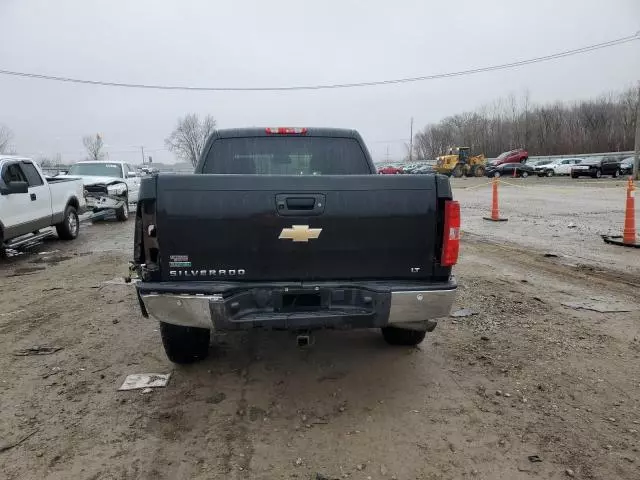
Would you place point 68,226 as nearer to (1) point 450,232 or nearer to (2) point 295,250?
(2) point 295,250

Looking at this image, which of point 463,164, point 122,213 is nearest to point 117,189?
point 122,213

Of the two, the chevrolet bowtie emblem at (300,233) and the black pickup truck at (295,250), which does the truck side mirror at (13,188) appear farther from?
the chevrolet bowtie emblem at (300,233)

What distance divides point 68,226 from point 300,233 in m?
10.7

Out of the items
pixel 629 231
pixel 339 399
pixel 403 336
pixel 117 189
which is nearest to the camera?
pixel 339 399

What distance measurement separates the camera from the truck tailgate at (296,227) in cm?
338

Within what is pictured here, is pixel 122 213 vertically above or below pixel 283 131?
below

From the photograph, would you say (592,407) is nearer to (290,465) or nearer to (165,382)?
(290,465)

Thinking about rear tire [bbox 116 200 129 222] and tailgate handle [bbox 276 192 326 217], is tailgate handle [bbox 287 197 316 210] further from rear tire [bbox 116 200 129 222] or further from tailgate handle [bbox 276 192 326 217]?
rear tire [bbox 116 200 129 222]

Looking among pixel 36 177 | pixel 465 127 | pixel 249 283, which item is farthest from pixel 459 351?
pixel 465 127

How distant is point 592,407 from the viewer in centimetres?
359

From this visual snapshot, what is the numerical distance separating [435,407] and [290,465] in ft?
4.03

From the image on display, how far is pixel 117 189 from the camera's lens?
51.9ft

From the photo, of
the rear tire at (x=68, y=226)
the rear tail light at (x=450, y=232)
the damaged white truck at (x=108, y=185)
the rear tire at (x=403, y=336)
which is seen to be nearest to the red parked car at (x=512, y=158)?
the damaged white truck at (x=108, y=185)

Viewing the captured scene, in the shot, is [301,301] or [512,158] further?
[512,158]
